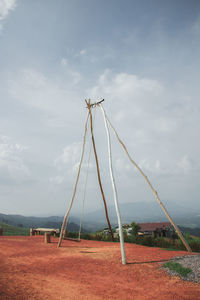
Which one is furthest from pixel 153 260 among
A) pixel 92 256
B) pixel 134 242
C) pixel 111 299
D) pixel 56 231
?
pixel 56 231

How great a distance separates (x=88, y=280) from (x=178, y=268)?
3096 millimetres

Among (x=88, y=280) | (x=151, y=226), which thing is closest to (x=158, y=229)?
(x=151, y=226)

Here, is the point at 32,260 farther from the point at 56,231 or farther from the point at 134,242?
the point at 56,231

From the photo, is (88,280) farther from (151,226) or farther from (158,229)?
(151,226)

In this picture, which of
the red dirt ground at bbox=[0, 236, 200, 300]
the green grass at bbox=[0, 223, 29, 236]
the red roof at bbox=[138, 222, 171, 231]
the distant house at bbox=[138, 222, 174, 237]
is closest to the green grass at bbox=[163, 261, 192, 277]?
the red dirt ground at bbox=[0, 236, 200, 300]

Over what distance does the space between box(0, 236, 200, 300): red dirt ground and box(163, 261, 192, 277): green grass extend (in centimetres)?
34

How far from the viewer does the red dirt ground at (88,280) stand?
16.9ft

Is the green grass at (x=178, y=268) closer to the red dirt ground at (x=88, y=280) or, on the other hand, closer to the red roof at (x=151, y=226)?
the red dirt ground at (x=88, y=280)

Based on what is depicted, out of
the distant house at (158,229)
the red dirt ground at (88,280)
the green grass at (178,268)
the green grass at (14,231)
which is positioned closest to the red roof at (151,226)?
the distant house at (158,229)

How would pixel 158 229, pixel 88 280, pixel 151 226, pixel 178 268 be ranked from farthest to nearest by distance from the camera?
pixel 151 226, pixel 158 229, pixel 178 268, pixel 88 280

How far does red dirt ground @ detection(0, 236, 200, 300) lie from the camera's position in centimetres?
514

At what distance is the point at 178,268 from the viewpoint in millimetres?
7105

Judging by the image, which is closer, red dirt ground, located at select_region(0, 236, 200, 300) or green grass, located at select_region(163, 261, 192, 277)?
red dirt ground, located at select_region(0, 236, 200, 300)

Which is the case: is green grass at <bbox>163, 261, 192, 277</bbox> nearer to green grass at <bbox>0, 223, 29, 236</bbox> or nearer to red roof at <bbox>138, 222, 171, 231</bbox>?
red roof at <bbox>138, 222, 171, 231</bbox>
